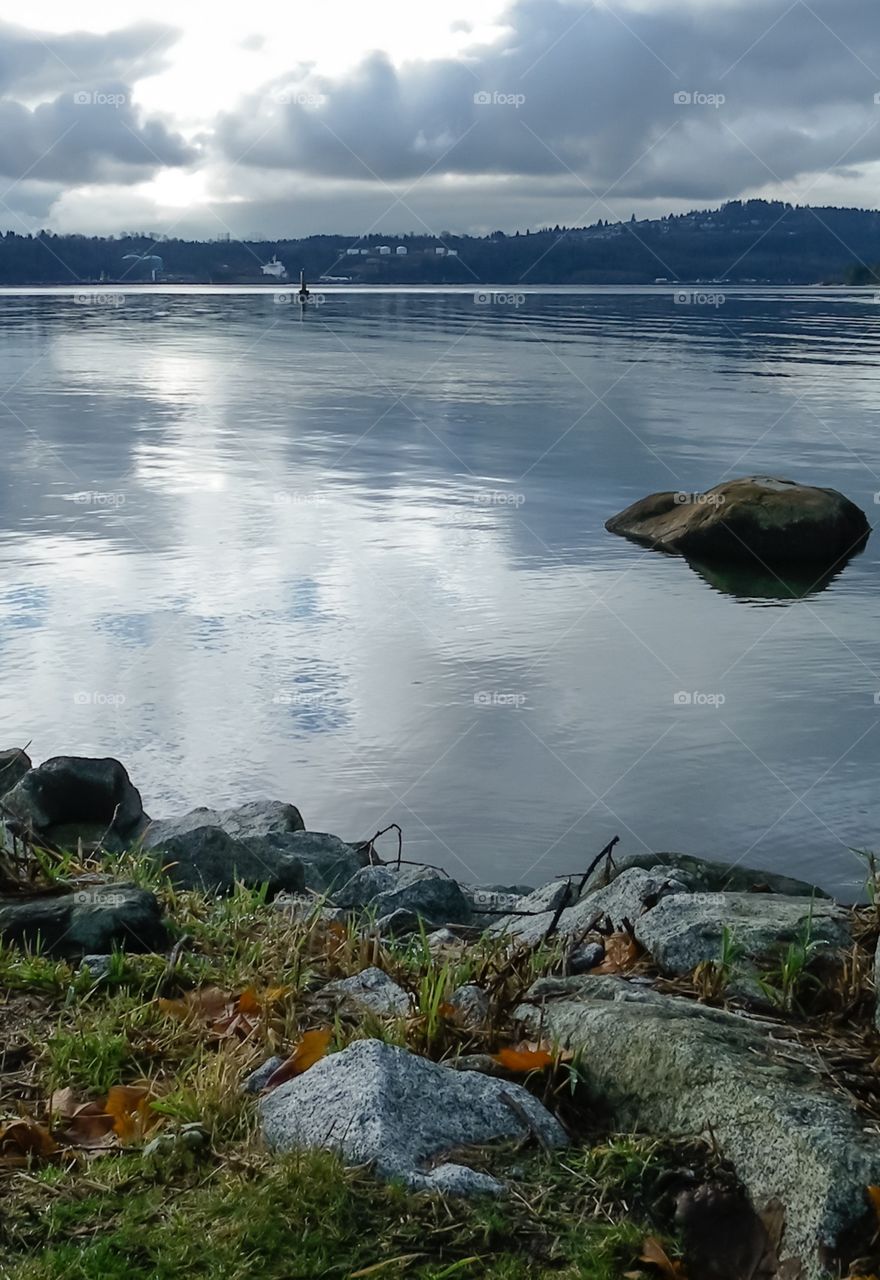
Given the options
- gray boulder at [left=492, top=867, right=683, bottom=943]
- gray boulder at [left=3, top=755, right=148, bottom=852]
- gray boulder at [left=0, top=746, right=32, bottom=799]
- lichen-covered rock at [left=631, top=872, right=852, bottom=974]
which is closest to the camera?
lichen-covered rock at [left=631, top=872, right=852, bottom=974]

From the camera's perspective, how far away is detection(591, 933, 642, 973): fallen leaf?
3918mm

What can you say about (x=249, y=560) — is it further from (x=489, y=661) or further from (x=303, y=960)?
(x=303, y=960)

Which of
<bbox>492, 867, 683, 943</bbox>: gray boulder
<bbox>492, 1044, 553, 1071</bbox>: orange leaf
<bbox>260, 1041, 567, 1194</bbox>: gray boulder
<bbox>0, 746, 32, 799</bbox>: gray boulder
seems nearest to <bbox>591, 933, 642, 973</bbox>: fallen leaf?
<bbox>492, 867, 683, 943</bbox>: gray boulder

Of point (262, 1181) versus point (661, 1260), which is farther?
point (262, 1181)

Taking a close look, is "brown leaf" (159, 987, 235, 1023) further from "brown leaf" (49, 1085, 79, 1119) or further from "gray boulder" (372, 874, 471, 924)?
"gray boulder" (372, 874, 471, 924)

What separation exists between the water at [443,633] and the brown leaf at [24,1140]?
454 cm

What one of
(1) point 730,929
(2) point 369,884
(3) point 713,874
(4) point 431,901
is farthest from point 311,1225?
(3) point 713,874

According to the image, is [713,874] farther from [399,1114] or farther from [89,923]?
[399,1114]

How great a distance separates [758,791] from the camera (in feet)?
27.2

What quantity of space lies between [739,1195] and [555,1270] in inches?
17.3

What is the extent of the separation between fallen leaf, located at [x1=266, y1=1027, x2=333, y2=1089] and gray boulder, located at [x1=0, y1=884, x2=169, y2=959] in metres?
1.08

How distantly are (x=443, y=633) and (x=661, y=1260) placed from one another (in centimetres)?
871

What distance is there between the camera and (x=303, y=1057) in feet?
10.6

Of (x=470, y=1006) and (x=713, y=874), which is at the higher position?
(x=470, y=1006)
